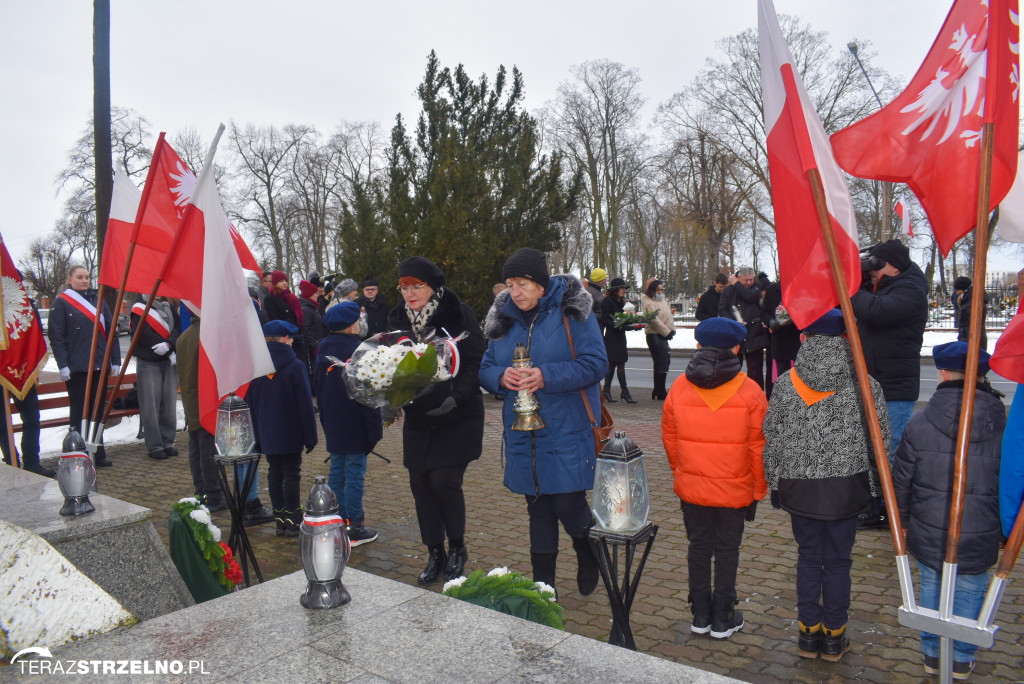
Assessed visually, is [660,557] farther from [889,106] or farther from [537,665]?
[889,106]

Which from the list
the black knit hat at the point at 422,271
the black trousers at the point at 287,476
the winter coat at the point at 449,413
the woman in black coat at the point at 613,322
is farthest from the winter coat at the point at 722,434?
the woman in black coat at the point at 613,322

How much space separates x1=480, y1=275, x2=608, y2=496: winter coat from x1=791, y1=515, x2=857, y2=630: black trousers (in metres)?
1.13

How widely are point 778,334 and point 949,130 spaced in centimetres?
743

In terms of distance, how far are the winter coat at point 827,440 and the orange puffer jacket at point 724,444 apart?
0.17 meters

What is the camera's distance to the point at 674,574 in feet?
15.7

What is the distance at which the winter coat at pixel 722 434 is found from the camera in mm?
3758

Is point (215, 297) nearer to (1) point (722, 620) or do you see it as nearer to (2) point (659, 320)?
(1) point (722, 620)

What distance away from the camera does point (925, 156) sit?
2521mm

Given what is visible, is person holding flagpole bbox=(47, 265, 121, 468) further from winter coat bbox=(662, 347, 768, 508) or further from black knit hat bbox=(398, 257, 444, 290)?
winter coat bbox=(662, 347, 768, 508)

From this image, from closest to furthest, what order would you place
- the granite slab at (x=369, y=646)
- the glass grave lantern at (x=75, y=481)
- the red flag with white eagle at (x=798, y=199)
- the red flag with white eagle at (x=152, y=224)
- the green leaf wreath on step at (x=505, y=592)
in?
the granite slab at (x=369, y=646), the red flag with white eagle at (x=798, y=199), the green leaf wreath on step at (x=505, y=592), the glass grave lantern at (x=75, y=481), the red flag with white eagle at (x=152, y=224)

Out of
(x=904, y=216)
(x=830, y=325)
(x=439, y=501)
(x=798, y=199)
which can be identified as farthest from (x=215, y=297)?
(x=904, y=216)

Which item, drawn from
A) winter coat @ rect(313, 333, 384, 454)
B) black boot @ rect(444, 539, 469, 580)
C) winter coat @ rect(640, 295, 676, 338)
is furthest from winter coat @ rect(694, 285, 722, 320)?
black boot @ rect(444, 539, 469, 580)

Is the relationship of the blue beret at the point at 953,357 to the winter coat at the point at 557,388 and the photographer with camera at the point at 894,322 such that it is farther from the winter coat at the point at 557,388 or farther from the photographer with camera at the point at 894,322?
the photographer with camera at the point at 894,322

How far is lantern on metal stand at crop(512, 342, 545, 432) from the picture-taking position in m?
3.96
